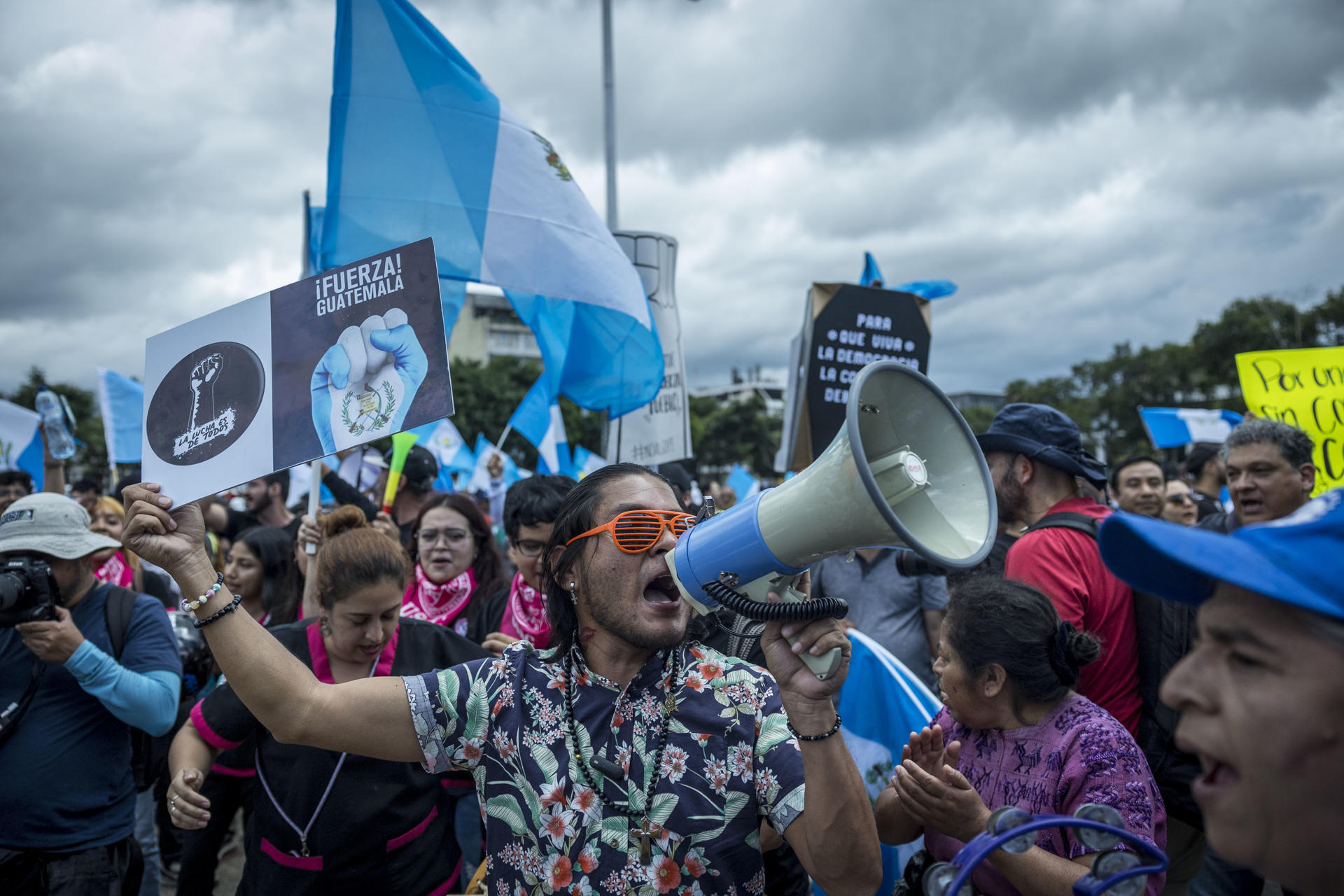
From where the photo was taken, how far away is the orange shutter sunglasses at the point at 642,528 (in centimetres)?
180

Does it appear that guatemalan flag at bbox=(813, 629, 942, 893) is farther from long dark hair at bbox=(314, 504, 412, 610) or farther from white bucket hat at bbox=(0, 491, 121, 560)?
white bucket hat at bbox=(0, 491, 121, 560)

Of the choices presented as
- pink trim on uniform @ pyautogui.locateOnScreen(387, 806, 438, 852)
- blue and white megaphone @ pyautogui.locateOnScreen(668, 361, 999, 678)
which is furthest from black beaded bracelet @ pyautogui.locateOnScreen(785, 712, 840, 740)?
pink trim on uniform @ pyautogui.locateOnScreen(387, 806, 438, 852)

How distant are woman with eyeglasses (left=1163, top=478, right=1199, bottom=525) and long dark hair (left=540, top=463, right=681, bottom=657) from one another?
501 centimetres

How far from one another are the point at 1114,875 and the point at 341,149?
4.08 m

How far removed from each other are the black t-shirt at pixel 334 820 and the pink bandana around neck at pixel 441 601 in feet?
5.12

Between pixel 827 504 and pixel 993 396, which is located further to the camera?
pixel 993 396

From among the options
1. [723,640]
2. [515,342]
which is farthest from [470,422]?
[723,640]

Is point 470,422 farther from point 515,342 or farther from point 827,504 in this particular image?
point 827,504

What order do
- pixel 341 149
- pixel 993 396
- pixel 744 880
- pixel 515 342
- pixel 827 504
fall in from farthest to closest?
pixel 993 396 → pixel 515 342 → pixel 341 149 → pixel 744 880 → pixel 827 504

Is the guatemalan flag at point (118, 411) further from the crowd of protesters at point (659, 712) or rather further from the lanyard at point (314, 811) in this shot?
the lanyard at point (314, 811)

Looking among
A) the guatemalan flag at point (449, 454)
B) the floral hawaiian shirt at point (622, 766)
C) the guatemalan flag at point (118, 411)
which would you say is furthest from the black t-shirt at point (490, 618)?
the guatemalan flag at point (449, 454)

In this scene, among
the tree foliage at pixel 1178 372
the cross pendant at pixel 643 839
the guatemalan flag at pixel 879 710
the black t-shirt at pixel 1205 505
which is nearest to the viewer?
the cross pendant at pixel 643 839

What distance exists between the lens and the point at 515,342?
211 feet

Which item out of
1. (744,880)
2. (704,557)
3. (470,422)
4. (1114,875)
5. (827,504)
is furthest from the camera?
(470,422)
